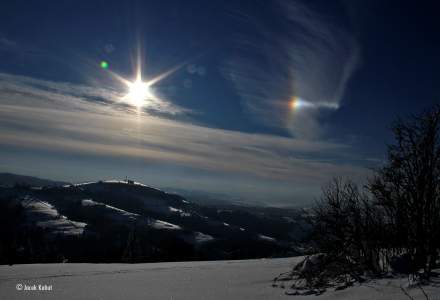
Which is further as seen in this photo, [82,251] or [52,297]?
[82,251]

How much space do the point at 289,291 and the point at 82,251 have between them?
167436 mm

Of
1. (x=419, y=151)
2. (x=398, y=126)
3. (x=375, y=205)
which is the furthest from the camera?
(x=375, y=205)

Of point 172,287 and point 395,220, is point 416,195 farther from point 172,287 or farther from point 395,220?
point 172,287

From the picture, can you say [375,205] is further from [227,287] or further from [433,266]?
[227,287]

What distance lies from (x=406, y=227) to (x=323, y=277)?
2299 mm

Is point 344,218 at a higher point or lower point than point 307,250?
higher

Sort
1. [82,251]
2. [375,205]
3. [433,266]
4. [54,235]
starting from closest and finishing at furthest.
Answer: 1. [433,266]
2. [375,205]
3. [82,251]
4. [54,235]

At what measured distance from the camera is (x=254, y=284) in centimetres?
631

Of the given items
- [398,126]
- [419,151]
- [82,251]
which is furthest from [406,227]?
[82,251]

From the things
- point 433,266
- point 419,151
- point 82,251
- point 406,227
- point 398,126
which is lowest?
point 82,251

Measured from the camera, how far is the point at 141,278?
7.40m

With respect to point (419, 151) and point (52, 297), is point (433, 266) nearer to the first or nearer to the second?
point (419, 151)

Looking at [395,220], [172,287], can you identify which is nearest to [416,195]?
[395,220]

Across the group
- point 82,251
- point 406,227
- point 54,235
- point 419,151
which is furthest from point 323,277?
point 54,235
